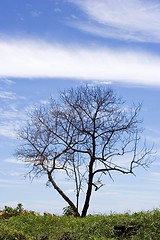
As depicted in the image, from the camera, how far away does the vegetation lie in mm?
12781

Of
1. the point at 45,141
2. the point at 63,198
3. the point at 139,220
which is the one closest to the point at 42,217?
the point at 139,220

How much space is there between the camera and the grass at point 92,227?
1277 cm

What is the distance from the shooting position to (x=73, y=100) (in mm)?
22797

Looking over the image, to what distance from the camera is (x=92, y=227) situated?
13750 mm

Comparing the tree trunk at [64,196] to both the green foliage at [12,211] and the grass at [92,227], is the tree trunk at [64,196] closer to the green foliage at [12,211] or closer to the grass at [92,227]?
the green foliage at [12,211]

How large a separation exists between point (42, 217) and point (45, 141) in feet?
23.0

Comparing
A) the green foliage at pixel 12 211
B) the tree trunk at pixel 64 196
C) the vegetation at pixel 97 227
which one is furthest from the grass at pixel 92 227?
the tree trunk at pixel 64 196

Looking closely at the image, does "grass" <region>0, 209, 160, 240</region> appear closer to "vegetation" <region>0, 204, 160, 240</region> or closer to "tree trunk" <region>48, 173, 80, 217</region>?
"vegetation" <region>0, 204, 160, 240</region>

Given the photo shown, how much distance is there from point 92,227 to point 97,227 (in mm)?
138

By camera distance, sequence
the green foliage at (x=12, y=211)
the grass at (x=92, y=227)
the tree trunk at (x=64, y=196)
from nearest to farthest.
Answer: the grass at (x=92, y=227) < the green foliage at (x=12, y=211) < the tree trunk at (x=64, y=196)

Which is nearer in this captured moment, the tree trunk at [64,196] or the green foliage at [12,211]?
the green foliage at [12,211]

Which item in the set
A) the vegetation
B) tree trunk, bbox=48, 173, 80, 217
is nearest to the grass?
the vegetation

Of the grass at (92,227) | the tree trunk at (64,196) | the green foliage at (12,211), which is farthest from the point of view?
the tree trunk at (64,196)

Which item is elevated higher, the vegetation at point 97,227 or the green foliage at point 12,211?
the vegetation at point 97,227
